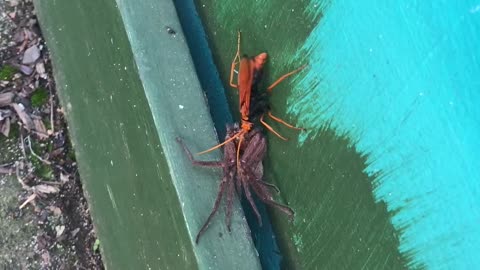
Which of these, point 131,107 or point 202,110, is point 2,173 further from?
point 202,110

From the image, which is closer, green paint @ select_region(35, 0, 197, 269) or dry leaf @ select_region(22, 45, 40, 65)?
green paint @ select_region(35, 0, 197, 269)

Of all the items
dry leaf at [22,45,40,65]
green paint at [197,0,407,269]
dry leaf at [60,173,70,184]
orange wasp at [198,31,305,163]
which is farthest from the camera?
dry leaf at [22,45,40,65]

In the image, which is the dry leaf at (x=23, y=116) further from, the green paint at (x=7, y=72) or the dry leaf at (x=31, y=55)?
the dry leaf at (x=31, y=55)

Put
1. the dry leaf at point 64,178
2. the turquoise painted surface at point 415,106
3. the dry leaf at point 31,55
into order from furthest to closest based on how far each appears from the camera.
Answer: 1. the dry leaf at point 31,55
2. the dry leaf at point 64,178
3. the turquoise painted surface at point 415,106

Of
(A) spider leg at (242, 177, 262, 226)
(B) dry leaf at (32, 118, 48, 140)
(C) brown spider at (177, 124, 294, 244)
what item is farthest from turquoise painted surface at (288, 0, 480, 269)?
(B) dry leaf at (32, 118, 48, 140)

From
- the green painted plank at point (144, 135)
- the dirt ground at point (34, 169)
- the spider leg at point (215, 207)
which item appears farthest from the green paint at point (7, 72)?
the spider leg at point (215, 207)

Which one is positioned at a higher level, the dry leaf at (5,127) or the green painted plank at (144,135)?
the green painted plank at (144,135)

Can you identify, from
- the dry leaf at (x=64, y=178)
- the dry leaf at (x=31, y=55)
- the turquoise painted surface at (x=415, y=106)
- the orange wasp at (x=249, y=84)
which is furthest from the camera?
the dry leaf at (x=31, y=55)

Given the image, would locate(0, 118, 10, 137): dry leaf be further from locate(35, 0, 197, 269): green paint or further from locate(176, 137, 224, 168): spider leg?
locate(176, 137, 224, 168): spider leg
